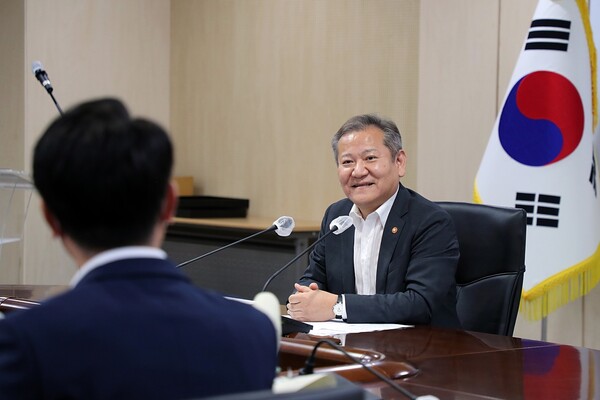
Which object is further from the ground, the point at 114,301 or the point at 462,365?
the point at 114,301

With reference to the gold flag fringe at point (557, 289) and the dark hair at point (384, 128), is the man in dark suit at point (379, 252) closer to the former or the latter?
the dark hair at point (384, 128)

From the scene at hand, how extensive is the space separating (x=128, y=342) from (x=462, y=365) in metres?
1.12

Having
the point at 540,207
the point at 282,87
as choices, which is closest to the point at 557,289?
the point at 540,207

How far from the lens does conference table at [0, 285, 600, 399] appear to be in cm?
166

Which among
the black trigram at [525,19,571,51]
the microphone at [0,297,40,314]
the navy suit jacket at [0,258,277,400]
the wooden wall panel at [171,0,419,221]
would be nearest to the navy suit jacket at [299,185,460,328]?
the microphone at [0,297,40,314]

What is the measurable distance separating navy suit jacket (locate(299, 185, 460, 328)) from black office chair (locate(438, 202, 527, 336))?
77mm

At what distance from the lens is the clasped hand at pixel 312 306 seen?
2.47 m

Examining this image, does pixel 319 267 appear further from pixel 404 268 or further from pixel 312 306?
pixel 312 306

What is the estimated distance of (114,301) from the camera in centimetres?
92

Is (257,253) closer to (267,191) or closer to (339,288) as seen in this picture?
(267,191)

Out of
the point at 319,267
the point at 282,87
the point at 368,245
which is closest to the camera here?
the point at 368,245

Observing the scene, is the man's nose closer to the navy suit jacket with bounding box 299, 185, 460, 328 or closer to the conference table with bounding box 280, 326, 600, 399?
the navy suit jacket with bounding box 299, 185, 460, 328

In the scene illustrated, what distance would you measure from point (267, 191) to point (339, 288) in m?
2.94

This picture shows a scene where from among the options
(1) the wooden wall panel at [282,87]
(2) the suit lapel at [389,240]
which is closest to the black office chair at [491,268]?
(2) the suit lapel at [389,240]
